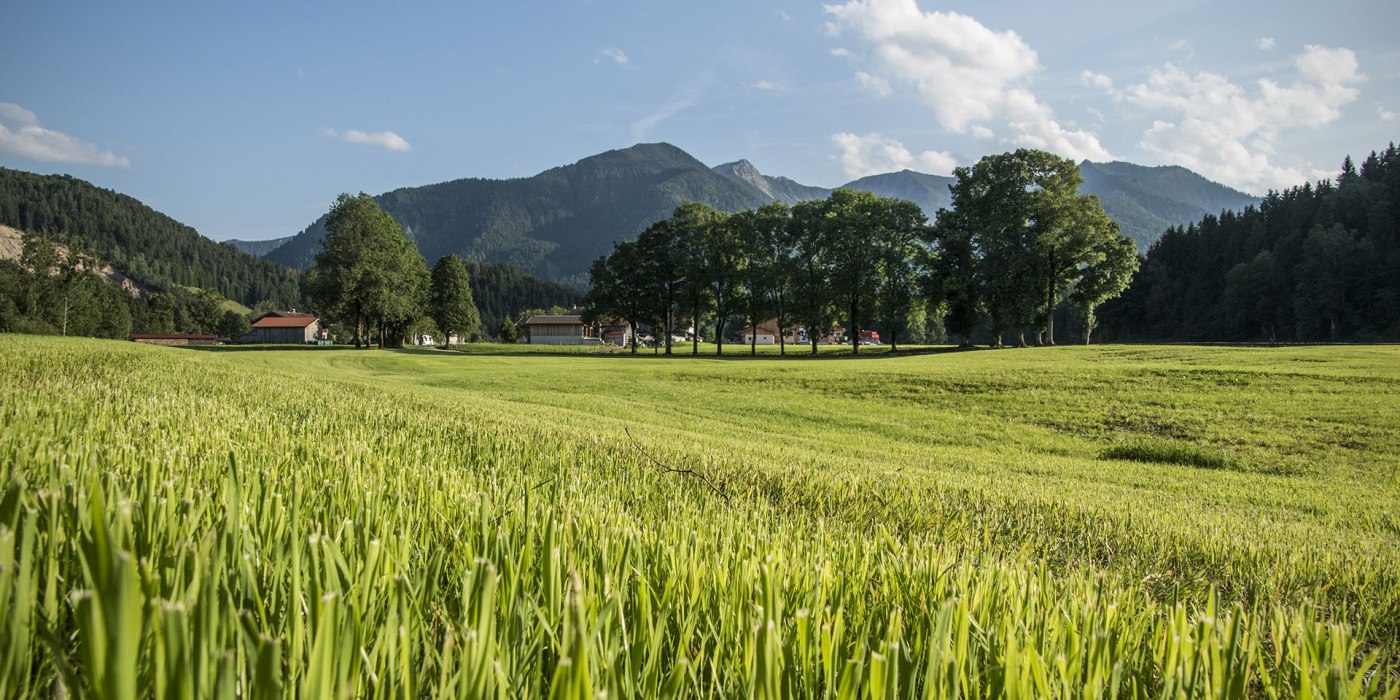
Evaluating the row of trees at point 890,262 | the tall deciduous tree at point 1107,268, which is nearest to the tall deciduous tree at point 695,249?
the row of trees at point 890,262

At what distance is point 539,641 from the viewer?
41.8 inches

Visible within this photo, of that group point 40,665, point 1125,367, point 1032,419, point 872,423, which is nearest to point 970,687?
point 40,665

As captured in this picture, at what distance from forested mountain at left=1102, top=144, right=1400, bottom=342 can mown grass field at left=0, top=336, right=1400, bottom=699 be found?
9985 centimetres

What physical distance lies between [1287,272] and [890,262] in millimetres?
68595

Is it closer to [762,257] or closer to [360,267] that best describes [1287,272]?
[762,257]

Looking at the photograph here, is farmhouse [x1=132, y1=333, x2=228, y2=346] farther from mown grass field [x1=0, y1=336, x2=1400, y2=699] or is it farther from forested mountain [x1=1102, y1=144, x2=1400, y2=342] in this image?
forested mountain [x1=1102, y1=144, x2=1400, y2=342]

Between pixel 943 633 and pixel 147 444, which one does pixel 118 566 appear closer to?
pixel 943 633

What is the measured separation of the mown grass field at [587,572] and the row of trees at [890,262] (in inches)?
1795

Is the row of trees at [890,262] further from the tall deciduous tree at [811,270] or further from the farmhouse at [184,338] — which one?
the farmhouse at [184,338]

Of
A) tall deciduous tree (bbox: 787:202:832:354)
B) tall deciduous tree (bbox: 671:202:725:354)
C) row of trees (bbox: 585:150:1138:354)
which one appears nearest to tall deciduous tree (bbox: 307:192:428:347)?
row of trees (bbox: 585:150:1138:354)

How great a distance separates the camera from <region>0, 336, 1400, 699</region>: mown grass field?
0.78 m

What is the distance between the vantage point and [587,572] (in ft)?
4.84

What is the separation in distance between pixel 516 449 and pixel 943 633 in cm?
390

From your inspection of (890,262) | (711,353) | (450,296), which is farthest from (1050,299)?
(450,296)
